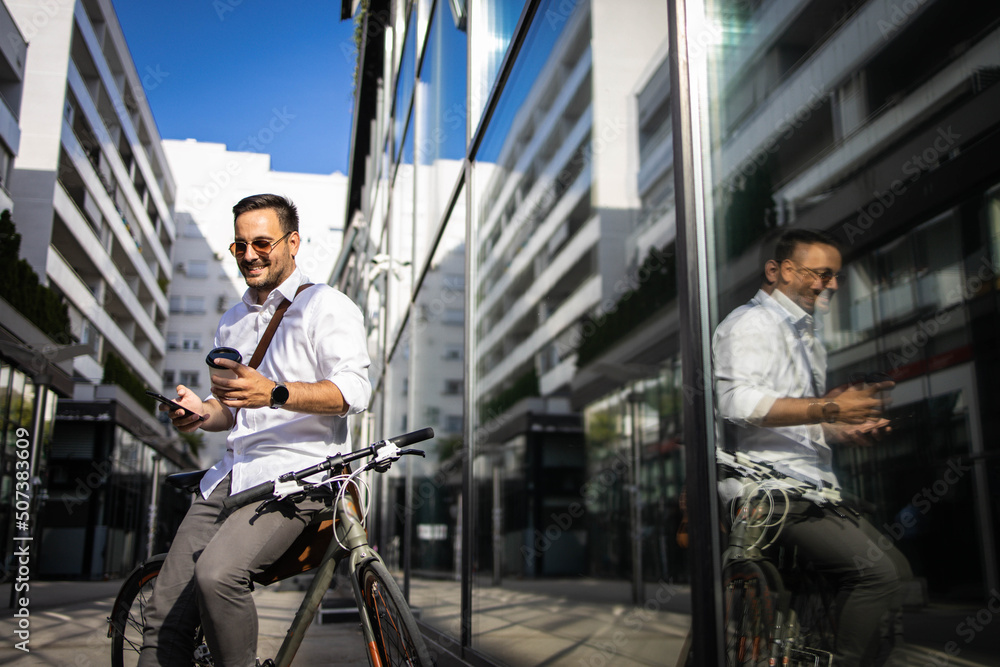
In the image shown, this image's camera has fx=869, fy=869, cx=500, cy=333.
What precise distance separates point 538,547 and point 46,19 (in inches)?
1197

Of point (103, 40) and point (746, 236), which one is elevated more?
point (103, 40)

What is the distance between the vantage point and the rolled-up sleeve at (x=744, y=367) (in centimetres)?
199

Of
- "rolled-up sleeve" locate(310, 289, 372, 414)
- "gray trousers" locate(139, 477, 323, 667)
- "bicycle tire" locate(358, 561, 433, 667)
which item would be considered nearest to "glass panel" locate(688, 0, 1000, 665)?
"bicycle tire" locate(358, 561, 433, 667)

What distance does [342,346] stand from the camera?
2516 millimetres

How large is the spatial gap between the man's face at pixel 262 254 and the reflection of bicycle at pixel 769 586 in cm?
153

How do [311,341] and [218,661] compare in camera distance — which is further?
[311,341]

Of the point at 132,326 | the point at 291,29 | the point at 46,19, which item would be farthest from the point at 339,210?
the point at 291,29

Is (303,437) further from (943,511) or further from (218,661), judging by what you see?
(943,511)

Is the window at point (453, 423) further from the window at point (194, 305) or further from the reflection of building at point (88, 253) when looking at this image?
the window at point (194, 305)

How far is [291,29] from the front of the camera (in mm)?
11469

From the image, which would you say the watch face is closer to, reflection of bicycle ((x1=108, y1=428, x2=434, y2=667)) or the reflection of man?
reflection of bicycle ((x1=108, y1=428, x2=434, y2=667))

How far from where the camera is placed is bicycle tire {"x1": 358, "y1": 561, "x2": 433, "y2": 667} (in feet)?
6.89

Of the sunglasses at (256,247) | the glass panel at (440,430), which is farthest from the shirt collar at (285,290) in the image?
the glass panel at (440,430)

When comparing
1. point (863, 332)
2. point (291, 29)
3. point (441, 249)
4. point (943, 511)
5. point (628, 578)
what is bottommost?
point (628, 578)
